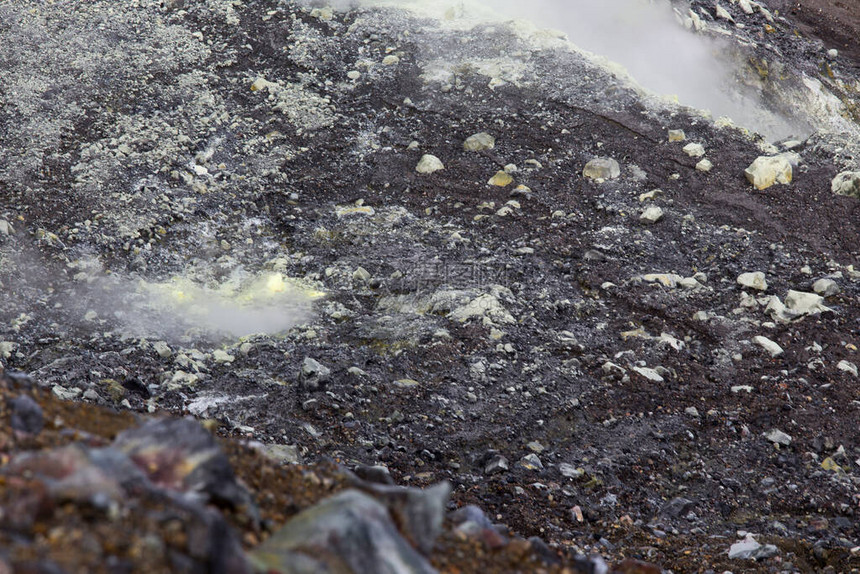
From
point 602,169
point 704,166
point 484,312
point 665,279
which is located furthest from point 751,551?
point 704,166

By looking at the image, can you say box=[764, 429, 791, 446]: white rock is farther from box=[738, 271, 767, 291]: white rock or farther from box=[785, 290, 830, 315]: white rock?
box=[738, 271, 767, 291]: white rock

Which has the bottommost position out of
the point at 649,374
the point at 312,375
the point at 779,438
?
the point at 312,375

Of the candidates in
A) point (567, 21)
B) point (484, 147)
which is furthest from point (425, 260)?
point (567, 21)

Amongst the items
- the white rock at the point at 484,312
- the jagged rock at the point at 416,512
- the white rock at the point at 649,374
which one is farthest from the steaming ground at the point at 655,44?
the jagged rock at the point at 416,512

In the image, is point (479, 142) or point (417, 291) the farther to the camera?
point (479, 142)

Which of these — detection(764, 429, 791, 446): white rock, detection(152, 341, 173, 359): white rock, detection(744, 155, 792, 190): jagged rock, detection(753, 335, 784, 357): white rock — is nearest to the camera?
detection(764, 429, 791, 446): white rock

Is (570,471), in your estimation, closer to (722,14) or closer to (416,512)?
(416,512)

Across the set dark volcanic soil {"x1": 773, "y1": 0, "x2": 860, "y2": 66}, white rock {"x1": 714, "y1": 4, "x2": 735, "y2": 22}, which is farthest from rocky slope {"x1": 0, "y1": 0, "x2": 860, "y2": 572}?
dark volcanic soil {"x1": 773, "y1": 0, "x2": 860, "y2": 66}
